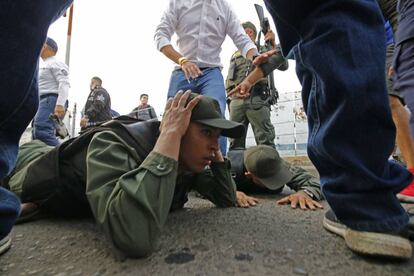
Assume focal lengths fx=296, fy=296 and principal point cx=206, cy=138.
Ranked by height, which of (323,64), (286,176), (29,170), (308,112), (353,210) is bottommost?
(286,176)

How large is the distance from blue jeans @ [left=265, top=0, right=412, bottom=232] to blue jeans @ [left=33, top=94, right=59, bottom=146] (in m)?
3.35

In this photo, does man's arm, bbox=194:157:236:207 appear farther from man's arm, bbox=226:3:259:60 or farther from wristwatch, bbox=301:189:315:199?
man's arm, bbox=226:3:259:60

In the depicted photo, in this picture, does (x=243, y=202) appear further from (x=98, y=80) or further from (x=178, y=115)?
(x=98, y=80)

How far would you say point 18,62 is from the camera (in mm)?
706

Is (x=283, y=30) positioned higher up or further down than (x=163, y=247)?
higher up

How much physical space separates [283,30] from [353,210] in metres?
0.57

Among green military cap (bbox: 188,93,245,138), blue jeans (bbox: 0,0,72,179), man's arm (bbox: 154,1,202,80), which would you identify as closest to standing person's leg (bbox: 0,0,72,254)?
blue jeans (bbox: 0,0,72,179)

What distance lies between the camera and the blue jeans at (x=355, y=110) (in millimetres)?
773

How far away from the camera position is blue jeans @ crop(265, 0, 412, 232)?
2.54 ft

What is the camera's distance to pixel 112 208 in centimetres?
89

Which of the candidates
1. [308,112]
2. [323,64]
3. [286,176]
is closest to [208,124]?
[308,112]

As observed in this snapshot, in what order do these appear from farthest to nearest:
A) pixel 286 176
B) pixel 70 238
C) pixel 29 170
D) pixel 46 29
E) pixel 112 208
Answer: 1. pixel 286 176
2. pixel 29 170
3. pixel 70 238
4. pixel 112 208
5. pixel 46 29

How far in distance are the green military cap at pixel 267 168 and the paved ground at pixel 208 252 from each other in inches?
29.1

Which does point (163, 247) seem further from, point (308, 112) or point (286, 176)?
point (286, 176)
